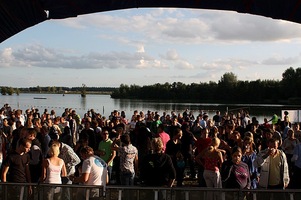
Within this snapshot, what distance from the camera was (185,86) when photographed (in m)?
103

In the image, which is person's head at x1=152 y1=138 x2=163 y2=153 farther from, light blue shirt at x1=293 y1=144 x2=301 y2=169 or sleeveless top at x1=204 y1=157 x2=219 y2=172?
light blue shirt at x1=293 y1=144 x2=301 y2=169

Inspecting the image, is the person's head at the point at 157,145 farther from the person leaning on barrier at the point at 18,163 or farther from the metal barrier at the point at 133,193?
the person leaning on barrier at the point at 18,163

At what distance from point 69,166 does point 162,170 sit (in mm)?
1727

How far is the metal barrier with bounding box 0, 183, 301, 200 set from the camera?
5078 millimetres

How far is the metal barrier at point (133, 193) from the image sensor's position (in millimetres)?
5078

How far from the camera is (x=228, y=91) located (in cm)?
9631

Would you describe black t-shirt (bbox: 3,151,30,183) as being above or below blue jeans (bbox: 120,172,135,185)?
above

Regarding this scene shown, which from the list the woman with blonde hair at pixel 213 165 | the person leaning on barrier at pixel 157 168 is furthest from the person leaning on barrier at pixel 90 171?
the woman with blonde hair at pixel 213 165

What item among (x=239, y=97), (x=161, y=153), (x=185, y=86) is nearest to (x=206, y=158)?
(x=161, y=153)

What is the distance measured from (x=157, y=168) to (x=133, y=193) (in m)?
0.99

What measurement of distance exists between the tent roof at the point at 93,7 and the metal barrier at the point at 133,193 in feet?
8.85

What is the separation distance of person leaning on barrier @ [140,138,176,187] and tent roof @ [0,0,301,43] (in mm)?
2352

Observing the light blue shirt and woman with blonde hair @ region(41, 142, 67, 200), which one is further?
the light blue shirt

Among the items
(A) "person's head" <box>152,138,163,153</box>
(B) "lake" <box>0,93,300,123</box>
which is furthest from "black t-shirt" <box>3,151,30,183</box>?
(B) "lake" <box>0,93,300,123</box>
